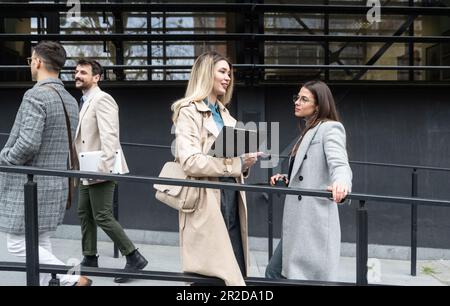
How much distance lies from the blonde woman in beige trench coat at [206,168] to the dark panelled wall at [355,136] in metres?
3.01

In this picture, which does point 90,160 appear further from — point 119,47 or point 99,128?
point 119,47

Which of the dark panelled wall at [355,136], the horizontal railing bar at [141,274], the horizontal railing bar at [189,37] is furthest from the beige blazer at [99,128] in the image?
the dark panelled wall at [355,136]

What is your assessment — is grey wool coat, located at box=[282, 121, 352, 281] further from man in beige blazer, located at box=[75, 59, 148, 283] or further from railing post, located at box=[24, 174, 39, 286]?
man in beige blazer, located at box=[75, 59, 148, 283]

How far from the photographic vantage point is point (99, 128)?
4.13 metres

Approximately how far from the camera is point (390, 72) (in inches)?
243

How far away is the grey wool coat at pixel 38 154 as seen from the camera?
3133mm

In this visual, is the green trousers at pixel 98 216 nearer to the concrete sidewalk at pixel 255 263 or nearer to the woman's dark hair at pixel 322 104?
the concrete sidewalk at pixel 255 263

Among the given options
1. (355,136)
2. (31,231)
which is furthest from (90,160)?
(355,136)

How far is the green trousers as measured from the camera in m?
4.20

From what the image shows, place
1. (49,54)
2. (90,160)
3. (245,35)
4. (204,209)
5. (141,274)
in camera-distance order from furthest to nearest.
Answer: (245,35) → (90,160) → (49,54) → (141,274) → (204,209)

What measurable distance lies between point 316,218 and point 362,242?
338mm
